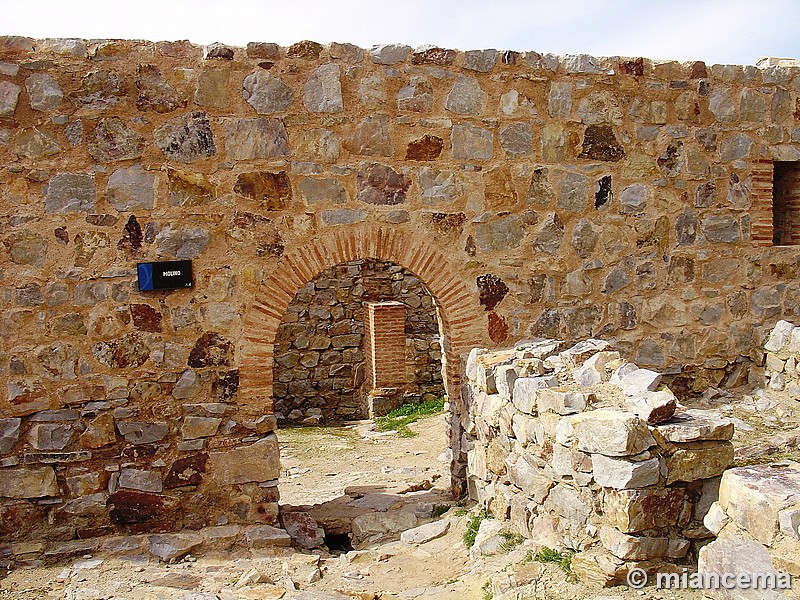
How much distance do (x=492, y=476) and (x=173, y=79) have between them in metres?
3.78

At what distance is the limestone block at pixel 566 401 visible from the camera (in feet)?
13.9

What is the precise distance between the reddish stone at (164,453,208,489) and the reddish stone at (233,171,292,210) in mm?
2015

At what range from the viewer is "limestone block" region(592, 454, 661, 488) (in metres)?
3.56

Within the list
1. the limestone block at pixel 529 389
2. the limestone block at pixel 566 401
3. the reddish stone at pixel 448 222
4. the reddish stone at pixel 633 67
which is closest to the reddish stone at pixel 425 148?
the reddish stone at pixel 448 222

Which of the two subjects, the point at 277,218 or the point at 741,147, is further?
the point at 741,147


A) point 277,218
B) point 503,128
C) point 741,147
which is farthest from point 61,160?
point 741,147

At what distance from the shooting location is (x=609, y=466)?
145 inches

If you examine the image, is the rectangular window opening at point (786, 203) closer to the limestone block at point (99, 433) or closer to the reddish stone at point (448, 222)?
the reddish stone at point (448, 222)

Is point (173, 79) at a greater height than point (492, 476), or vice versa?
point (173, 79)

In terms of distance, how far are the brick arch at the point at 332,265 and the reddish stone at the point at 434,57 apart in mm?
1369

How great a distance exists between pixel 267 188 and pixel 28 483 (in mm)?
2811

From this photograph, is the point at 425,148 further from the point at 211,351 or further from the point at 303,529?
the point at 303,529

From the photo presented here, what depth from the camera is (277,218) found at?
5.79m

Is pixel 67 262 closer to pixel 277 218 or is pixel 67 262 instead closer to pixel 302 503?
pixel 277 218
